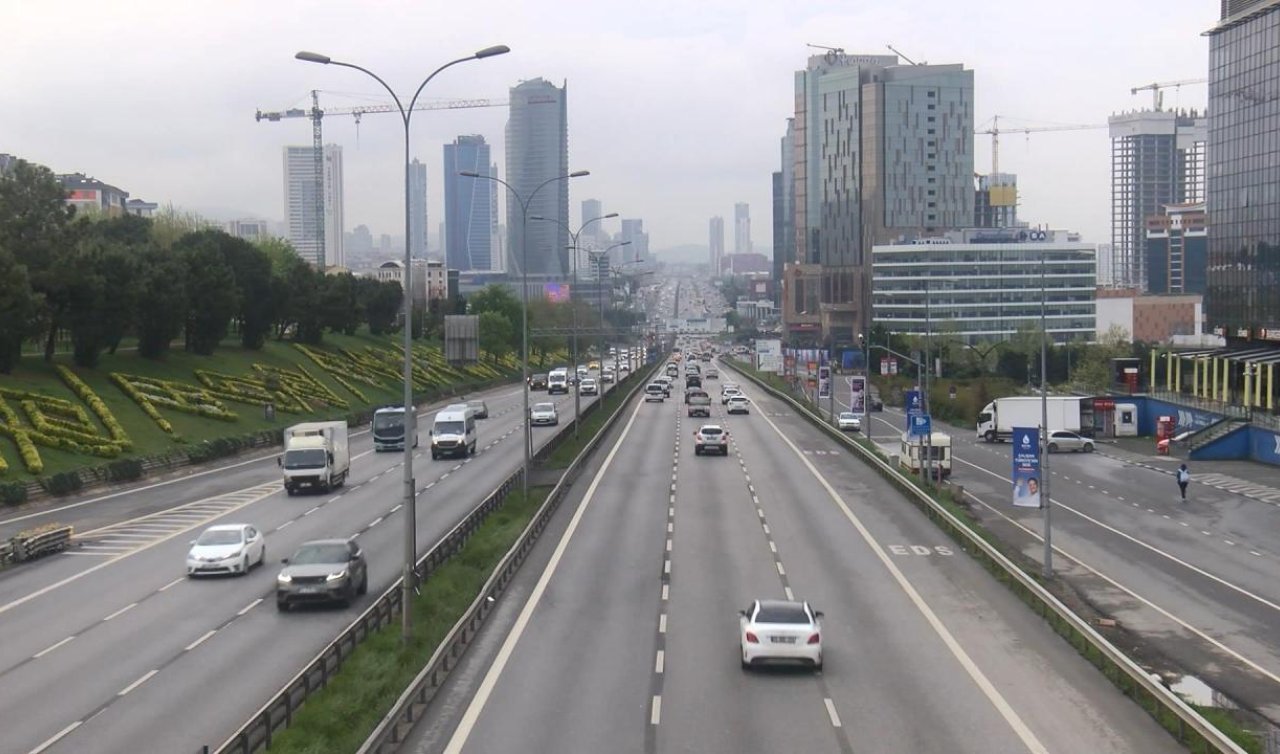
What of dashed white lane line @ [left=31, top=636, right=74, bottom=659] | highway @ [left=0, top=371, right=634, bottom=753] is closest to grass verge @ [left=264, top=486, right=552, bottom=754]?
highway @ [left=0, top=371, right=634, bottom=753]

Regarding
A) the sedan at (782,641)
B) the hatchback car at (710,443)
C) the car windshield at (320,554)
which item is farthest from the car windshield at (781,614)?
the hatchback car at (710,443)

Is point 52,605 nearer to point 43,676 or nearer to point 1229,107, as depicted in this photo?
point 43,676

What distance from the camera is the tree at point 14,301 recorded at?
2440 inches

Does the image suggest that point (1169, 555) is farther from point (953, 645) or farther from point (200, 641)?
point (200, 641)

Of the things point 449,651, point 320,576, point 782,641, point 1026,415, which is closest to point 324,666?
point 449,651

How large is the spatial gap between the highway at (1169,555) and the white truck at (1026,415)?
741 centimetres

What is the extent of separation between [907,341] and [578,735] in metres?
A: 129

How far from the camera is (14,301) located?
6238 cm

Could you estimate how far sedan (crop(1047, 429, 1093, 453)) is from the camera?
74.3m

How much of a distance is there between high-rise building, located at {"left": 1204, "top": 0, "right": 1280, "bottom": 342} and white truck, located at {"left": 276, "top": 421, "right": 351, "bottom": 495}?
6180 cm

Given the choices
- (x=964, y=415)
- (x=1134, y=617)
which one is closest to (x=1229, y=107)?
(x=964, y=415)

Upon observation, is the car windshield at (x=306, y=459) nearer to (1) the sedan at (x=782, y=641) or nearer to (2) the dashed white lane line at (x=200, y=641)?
(2) the dashed white lane line at (x=200, y=641)

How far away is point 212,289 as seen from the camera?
290 feet

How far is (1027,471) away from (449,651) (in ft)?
60.7
